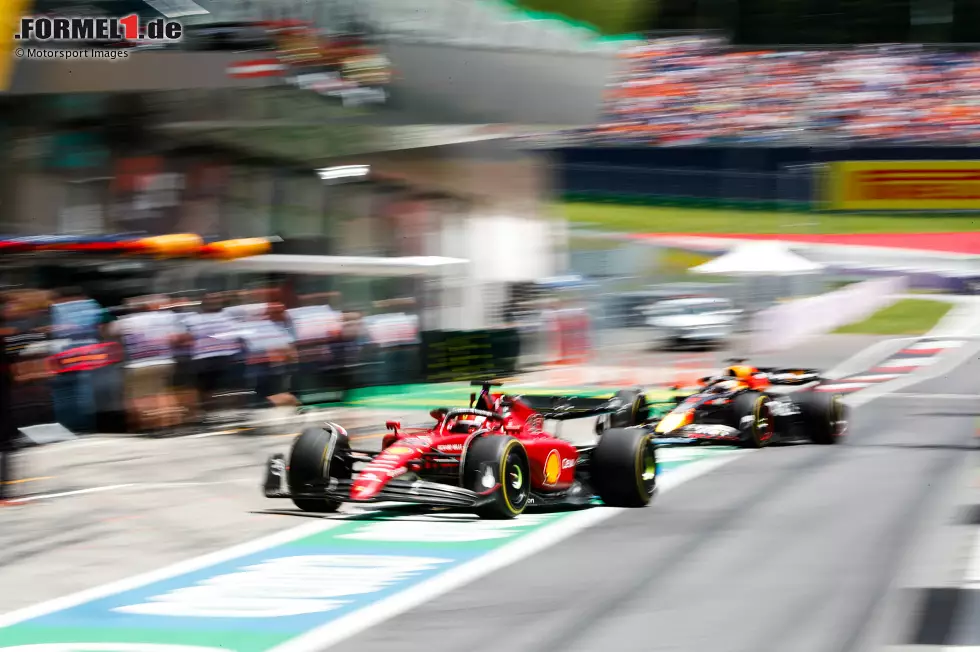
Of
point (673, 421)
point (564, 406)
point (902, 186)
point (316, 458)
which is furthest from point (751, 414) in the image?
point (902, 186)

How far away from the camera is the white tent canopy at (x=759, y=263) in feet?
92.5

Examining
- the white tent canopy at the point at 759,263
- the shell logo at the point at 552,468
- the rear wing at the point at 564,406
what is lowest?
the shell logo at the point at 552,468

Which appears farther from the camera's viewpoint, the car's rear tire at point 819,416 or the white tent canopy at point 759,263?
the white tent canopy at point 759,263

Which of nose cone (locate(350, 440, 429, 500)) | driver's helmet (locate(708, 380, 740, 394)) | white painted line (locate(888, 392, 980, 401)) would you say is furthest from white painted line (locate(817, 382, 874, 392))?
nose cone (locate(350, 440, 429, 500))

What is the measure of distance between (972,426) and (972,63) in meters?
28.5

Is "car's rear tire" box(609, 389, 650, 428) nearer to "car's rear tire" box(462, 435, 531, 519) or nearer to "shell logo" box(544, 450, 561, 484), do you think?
"shell logo" box(544, 450, 561, 484)

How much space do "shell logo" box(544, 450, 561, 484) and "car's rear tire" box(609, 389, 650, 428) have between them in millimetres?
2392

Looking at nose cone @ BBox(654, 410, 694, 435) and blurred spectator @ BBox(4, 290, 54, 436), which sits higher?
blurred spectator @ BBox(4, 290, 54, 436)

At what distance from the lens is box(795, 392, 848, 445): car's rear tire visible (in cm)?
1449

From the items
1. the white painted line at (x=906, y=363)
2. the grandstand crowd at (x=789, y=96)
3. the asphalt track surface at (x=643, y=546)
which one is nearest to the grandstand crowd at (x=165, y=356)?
the asphalt track surface at (x=643, y=546)

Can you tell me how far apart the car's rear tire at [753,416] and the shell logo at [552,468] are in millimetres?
3873

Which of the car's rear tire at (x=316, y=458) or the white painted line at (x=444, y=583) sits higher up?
the car's rear tire at (x=316, y=458)

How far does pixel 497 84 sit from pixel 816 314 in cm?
875

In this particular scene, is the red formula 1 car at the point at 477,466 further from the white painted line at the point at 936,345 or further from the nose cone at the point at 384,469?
the white painted line at the point at 936,345
